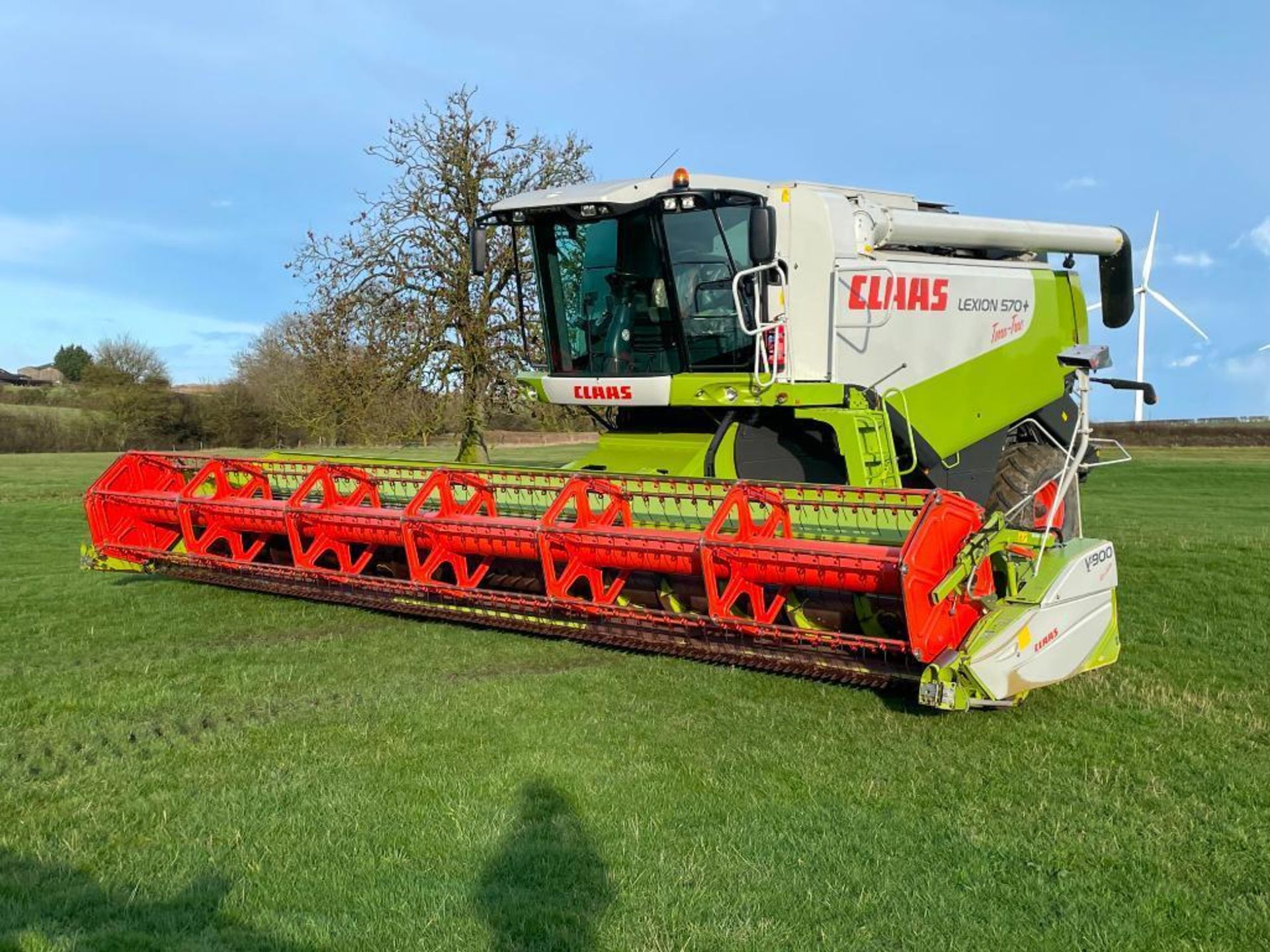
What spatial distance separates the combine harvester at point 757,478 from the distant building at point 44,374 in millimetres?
82124

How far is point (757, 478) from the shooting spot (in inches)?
313

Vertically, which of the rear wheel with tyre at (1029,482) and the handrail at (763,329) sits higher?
the handrail at (763,329)

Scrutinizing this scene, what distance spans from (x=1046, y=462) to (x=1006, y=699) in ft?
16.7

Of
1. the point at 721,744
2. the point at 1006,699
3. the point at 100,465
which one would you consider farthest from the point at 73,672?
the point at 100,465

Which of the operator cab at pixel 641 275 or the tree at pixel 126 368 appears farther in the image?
the tree at pixel 126 368

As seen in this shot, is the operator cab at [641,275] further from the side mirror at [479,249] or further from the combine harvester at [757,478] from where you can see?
the side mirror at [479,249]

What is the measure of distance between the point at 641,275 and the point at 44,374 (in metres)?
93.0

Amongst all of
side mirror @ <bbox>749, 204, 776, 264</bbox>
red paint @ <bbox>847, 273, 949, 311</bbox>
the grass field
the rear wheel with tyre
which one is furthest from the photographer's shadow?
the rear wheel with tyre

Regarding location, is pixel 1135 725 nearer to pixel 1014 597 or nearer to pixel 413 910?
pixel 1014 597

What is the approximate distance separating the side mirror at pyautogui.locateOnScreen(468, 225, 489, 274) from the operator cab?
6.6 inches

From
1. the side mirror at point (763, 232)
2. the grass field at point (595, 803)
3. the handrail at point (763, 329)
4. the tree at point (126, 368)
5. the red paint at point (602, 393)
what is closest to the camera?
the grass field at point (595, 803)

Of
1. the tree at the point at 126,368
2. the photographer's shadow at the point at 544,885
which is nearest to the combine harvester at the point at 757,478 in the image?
the photographer's shadow at the point at 544,885

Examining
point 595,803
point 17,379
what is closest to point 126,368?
point 17,379

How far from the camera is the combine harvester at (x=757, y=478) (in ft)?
18.2
